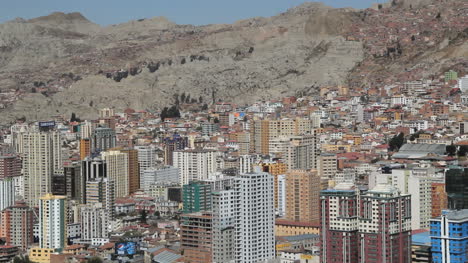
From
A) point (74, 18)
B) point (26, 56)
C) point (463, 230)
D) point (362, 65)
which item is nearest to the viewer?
point (463, 230)

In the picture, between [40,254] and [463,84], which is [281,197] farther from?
[463,84]

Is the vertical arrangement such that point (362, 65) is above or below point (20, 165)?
above

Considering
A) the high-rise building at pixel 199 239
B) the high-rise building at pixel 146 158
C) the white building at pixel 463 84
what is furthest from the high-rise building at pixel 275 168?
the white building at pixel 463 84

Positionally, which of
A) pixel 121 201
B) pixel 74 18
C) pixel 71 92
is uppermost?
pixel 74 18

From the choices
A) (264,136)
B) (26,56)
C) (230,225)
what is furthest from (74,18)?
(230,225)

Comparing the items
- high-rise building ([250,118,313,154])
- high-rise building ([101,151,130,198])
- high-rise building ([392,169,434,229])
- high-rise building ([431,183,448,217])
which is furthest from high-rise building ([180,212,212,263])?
high-rise building ([250,118,313,154])

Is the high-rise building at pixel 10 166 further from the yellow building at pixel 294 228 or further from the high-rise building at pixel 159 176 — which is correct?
the yellow building at pixel 294 228

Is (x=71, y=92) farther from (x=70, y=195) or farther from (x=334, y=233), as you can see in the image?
(x=334, y=233)
